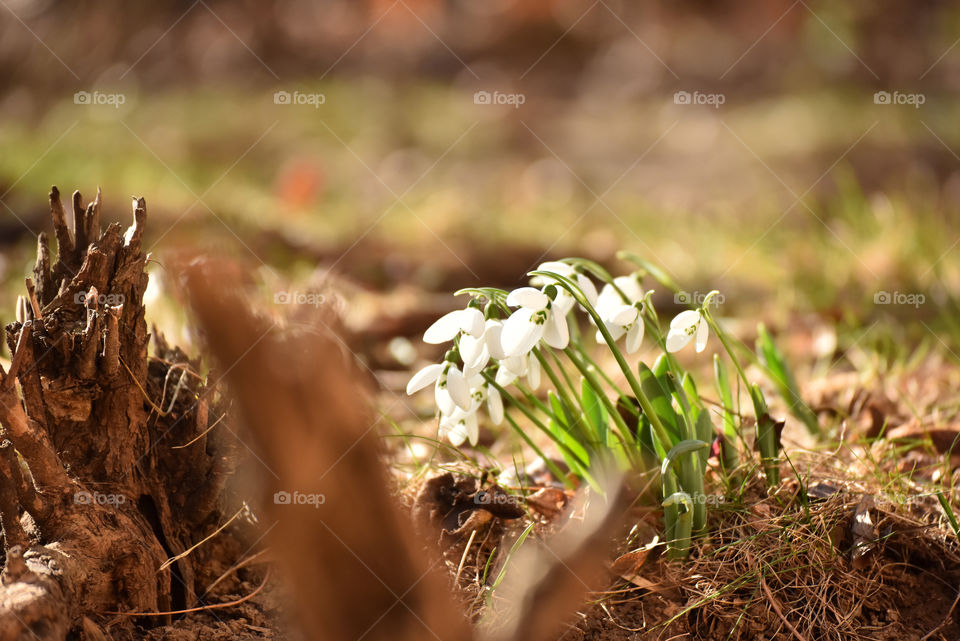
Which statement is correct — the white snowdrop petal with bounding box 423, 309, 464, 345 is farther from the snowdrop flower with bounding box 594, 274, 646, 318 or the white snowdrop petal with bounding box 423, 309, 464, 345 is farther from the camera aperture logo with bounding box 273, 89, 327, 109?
the camera aperture logo with bounding box 273, 89, 327, 109

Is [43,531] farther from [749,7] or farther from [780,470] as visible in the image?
[749,7]

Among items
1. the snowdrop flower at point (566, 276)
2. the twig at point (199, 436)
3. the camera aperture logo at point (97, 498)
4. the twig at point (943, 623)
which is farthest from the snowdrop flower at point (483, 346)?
the twig at point (943, 623)

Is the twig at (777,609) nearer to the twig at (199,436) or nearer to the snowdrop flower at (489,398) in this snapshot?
the snowdrop flower at (489,398)

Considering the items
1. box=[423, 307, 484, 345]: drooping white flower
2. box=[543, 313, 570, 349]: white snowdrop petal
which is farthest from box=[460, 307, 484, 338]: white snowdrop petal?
box=[543, 313, 570, 349]: white snowdrop petal

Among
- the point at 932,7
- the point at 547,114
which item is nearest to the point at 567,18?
the point at 547,114

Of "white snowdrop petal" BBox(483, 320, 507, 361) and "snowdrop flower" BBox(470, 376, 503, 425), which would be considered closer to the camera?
"white snowdrop petal" BBox(483, 320, 507, 361)

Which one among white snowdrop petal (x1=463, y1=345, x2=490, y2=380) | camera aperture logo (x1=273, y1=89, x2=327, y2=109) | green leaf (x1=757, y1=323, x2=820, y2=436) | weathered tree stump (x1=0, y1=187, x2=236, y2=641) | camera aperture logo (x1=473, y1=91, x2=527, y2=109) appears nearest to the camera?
weathered tree stump (x1=0, y1=187, x2=236, y2=641)
